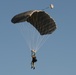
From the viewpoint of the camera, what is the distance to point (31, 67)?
75.2m

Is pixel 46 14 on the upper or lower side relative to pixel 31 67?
upper

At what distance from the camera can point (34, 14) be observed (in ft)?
252

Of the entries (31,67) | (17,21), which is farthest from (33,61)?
(17,21)

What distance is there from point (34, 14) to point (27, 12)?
2349 mm

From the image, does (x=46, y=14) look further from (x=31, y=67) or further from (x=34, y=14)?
(x=31, y=67)

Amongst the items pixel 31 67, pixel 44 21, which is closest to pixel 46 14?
pixel 44 21

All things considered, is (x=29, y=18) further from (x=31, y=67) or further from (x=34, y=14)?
(x=31, y=67)

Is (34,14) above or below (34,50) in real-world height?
above

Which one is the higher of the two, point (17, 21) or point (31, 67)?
point (17, 21)

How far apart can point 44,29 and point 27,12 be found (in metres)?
4.19

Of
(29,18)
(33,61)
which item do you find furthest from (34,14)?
(33,61)

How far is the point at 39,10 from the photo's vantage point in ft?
245

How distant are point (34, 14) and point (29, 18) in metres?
0.86

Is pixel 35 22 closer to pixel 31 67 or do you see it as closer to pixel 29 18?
pixel 29 18
